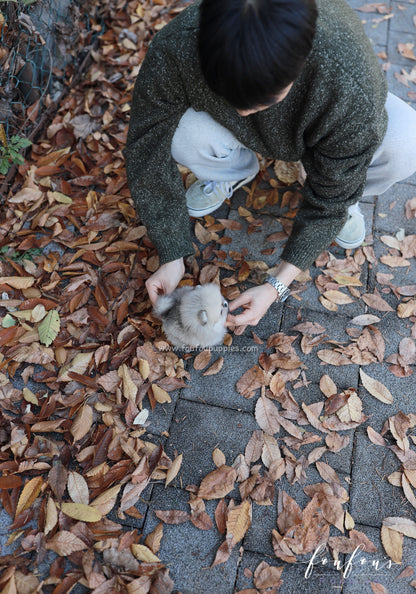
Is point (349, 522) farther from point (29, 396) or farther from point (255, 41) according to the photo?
point (255, 41)

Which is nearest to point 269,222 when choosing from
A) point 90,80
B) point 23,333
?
point 23,333

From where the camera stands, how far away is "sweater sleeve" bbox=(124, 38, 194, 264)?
202cm

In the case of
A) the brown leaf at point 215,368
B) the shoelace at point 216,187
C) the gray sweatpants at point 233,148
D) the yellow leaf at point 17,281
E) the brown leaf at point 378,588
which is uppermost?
the gray sweatpants at point 233,148

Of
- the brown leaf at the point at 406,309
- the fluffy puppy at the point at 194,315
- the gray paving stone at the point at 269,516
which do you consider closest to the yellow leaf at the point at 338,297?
the brown leaf at the point at 406,309

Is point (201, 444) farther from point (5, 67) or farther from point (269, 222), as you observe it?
point (5, 67)

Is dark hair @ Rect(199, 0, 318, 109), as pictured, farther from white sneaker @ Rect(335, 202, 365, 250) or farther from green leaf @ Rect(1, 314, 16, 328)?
green leaf @ Rect(1, 314, 16, 328)

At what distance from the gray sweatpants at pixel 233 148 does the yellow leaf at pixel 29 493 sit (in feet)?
6.34

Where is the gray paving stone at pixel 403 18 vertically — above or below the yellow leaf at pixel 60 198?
above

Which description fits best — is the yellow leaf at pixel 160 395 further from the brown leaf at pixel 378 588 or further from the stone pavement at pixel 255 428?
the brown leaf at pixel 378 588

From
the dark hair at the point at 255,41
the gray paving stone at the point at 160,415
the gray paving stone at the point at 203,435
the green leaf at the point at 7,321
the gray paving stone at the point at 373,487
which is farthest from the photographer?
the green leaf at the point at 7,321

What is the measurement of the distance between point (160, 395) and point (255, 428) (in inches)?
22.2

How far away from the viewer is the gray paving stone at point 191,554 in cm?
207

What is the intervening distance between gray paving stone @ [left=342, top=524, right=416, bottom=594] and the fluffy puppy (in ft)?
4.19

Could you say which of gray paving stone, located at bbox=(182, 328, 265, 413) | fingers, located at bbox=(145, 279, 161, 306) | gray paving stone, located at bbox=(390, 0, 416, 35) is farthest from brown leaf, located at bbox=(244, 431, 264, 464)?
gray paving stone, located at bbox=(390, 0, 416, 35)
